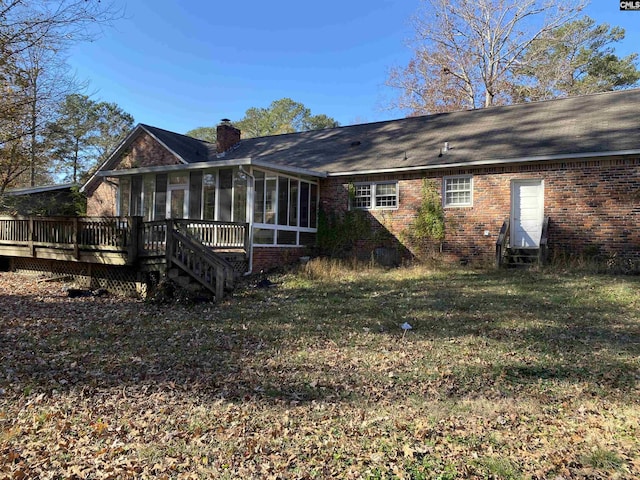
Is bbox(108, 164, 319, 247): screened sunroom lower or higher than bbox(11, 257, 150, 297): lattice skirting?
higher

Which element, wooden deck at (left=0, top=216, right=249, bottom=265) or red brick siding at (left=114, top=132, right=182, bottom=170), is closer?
wooden deck at (left=0, top=216, right=249, bottom=265)

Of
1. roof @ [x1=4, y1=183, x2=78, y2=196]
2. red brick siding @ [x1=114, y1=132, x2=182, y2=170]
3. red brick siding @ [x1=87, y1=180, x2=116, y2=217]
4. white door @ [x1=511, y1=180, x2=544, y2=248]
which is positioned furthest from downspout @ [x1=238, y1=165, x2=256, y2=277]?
roof @ [x1=4, y1=183, x2=78, y2=196]

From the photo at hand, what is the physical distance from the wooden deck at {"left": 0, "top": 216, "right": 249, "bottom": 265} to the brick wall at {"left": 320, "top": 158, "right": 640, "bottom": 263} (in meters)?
5.88

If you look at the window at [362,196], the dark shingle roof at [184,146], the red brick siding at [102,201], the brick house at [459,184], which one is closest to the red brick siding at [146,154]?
the dark shingle roof at [184,146]

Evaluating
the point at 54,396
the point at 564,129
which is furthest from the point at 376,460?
the point at 564,129

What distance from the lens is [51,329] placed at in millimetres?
7570

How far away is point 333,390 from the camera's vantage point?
472 cm

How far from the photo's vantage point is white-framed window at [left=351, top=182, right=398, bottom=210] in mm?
14805

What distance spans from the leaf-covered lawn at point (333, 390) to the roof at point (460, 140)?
17.4 feet

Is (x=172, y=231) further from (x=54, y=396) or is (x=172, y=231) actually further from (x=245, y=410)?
(x=245, y=410)

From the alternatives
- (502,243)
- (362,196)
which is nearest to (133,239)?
(362,196)

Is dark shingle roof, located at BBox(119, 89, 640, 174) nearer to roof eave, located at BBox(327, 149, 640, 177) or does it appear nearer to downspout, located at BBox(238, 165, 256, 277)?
roof eave, located at BBox(327, 149, 640, 177)

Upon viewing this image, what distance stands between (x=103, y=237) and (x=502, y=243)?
1063 centimetres

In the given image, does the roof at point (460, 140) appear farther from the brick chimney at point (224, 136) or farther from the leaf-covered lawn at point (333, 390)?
the leaf-covered lawn at point (333, 390)
